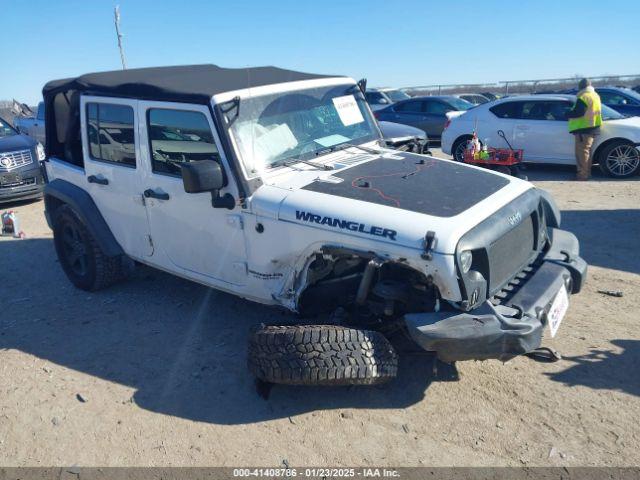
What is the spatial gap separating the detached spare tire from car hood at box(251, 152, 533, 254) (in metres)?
0.64

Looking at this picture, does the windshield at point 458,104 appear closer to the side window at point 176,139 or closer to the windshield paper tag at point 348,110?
the windshield paper tag at point 348,110

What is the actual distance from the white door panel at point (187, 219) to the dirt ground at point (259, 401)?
626 mm

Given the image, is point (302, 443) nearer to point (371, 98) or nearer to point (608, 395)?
point (608, 395)

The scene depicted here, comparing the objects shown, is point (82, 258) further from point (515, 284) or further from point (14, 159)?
point (14, 159)

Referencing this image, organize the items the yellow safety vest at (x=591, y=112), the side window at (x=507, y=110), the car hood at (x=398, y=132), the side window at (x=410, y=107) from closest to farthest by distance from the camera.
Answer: the yellow safety vest at (x=591, y=112)
the car hood at (x=398, y=132)
the side window at (x=507, y=110)
the side window at (x=410, y=107)

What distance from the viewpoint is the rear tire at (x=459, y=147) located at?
35.8ft

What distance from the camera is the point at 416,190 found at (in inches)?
145

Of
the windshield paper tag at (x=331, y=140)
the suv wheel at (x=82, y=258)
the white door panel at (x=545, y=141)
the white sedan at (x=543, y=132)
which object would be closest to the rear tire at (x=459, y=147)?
the white sedan at (x=543, y=132)

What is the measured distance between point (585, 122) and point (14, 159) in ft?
32.1

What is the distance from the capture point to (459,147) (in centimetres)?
1111

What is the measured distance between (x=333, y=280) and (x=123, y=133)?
88.1 inches

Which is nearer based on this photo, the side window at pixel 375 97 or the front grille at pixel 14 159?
the front grille at pixel 14 159

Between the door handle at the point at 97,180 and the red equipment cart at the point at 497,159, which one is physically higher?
the door handle at the point at 97,180

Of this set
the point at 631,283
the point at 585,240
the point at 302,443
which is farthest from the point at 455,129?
the point at 302,443
